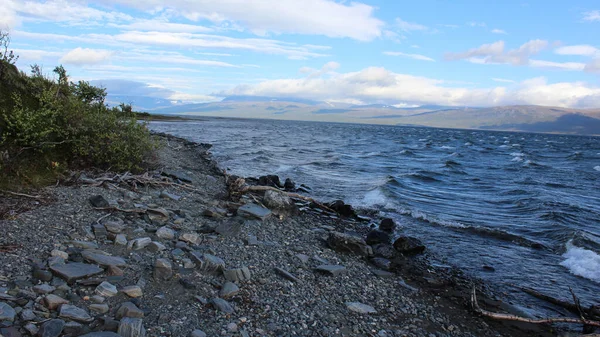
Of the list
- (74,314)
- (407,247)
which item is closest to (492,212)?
(407,247)

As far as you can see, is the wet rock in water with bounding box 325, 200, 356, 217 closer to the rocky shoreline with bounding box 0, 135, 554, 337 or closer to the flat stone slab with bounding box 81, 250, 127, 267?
the rocky shoreline with bounding box 0, 135, 554, 337

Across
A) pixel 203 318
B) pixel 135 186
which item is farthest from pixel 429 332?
pixel 135 186

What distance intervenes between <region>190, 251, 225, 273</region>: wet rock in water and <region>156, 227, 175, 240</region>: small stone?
1.13 meters

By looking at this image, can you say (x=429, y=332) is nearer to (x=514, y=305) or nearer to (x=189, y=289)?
(x=514, y=305)

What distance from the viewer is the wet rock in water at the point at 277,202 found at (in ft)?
41.7

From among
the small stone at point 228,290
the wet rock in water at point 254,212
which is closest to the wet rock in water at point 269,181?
the wet rock in water at point 254,212

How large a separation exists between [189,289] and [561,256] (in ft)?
35.9

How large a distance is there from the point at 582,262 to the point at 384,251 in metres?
5.61

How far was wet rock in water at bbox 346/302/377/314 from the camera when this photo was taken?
6.87 metres

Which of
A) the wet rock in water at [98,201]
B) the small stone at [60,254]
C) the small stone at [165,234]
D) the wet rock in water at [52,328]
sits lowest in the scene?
the wet rock in water at [52,328]

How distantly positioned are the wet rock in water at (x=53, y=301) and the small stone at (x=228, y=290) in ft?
7.11

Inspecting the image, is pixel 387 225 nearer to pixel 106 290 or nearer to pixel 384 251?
pixel 384 251

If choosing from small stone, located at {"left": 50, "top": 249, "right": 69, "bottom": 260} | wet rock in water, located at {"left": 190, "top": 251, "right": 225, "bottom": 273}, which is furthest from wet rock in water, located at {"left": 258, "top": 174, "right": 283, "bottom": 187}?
small stone, located at {"left": 50, "top": 249, "right": 69, "bottom": 260}

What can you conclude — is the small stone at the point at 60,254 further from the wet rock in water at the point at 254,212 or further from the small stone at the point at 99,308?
the wet rock in water at the point at 254,212
